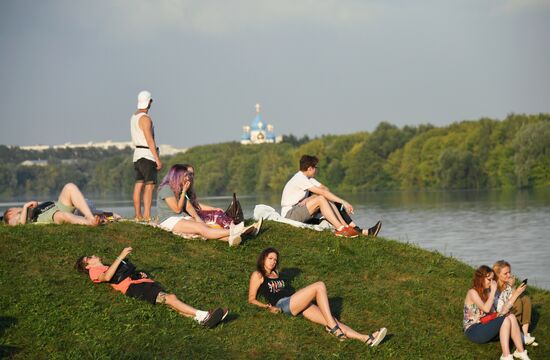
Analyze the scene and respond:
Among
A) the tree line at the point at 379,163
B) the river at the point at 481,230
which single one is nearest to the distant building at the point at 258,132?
the tree line at the point at 379,163

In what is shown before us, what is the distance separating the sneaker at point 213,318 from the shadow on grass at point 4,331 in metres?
2.00

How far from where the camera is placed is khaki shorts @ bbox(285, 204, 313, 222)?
14.7 m

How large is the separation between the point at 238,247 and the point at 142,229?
56.5 inches

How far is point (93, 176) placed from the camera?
15025 cm

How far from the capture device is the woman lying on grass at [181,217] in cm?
1312

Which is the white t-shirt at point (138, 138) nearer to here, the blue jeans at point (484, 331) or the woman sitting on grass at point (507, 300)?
the woman sitting on grass at point (507, 300)

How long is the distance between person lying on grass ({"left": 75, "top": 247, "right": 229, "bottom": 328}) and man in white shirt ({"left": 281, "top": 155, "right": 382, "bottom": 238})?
424 cm

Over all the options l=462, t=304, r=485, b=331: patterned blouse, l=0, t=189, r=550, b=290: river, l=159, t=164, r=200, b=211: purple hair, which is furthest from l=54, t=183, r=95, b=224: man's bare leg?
l=0, t=189, r=550, b=290: river

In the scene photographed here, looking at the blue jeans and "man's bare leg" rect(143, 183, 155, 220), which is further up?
"man's bare leg" rect(143, 183, 155, 220)

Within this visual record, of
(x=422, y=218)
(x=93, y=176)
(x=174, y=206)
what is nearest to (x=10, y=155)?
(x=93, y=176)

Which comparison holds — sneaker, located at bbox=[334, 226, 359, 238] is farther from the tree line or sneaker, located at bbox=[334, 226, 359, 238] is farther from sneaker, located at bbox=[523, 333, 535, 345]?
the tree line

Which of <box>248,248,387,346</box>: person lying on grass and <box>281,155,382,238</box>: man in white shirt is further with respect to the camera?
<box>281,155,382,238</box>: man in white shirt

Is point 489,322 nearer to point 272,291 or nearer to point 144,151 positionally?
point 272,291

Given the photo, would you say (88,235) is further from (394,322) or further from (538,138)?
(538,138)
